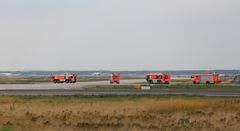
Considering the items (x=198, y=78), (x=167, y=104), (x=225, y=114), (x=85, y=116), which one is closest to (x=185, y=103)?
(x=167, y=104)

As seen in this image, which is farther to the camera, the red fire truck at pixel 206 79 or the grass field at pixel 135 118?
the red fire truck at pixel 206 79

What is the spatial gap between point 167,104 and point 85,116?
1068 centimetres

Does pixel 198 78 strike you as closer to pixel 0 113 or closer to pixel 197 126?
pixel 0 113

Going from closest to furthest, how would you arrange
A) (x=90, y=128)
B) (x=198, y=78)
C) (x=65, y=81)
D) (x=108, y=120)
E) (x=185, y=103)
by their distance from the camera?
(x=90, y=128), (x=108, y=120), (x=185, y=103), (x=198, y=78), (x=65, y=81)

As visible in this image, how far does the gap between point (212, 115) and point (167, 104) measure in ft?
27.7

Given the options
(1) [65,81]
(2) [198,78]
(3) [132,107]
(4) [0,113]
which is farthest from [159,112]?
(1) [65,81]

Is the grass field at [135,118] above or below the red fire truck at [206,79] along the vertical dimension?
below

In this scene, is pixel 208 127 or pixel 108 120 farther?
pixel 108 120

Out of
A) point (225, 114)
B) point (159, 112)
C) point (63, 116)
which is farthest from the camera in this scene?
point (159, 112)

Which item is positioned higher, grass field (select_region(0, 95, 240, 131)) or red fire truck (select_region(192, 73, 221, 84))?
red fire truck (select_region(192, 73, 221, 84))

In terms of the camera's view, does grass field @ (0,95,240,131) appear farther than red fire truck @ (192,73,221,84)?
No

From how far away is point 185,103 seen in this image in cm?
4078

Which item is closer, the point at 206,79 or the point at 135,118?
the point at 135,118

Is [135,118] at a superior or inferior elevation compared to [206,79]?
inferior
